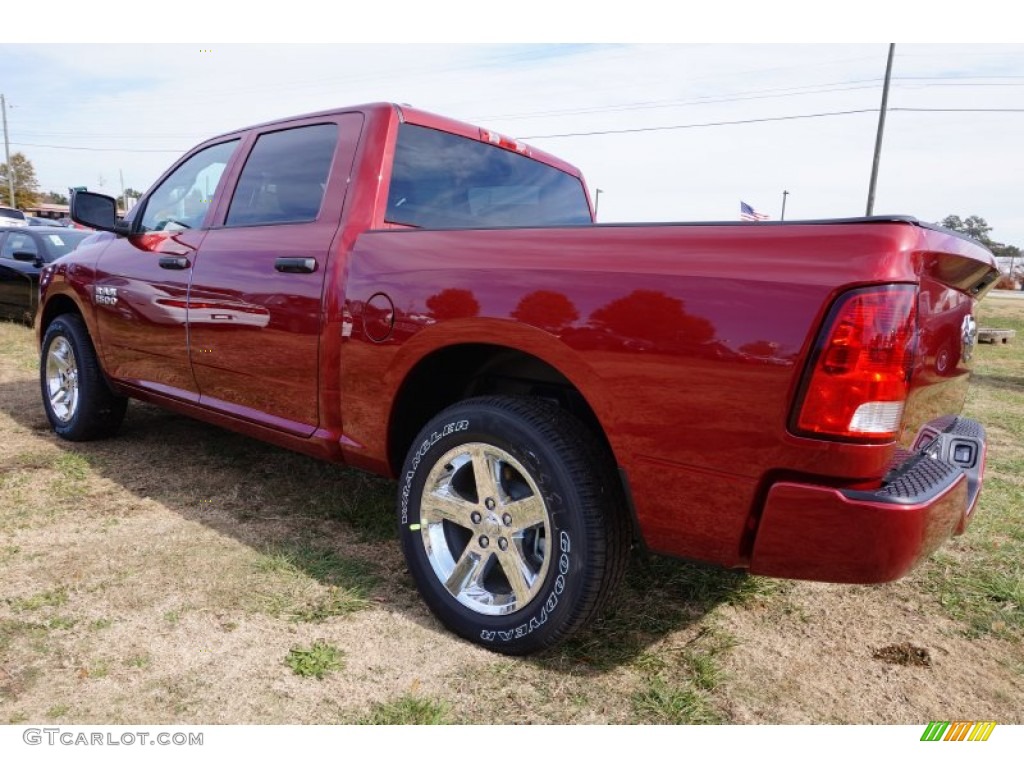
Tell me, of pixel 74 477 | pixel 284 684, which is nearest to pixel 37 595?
pixel 284 684

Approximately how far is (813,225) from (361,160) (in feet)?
5.94

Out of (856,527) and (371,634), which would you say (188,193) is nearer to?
(371,634)

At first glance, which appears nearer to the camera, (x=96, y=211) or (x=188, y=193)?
(x=188, y=193)

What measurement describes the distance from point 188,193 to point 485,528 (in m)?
2.64

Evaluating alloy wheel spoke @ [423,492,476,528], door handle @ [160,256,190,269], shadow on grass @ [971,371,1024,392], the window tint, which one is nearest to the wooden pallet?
shadow on grass @ [971,371,1024,392]

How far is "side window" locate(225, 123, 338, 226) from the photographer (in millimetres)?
3035

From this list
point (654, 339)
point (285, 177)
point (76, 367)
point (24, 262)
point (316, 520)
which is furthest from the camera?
point (24, 262)

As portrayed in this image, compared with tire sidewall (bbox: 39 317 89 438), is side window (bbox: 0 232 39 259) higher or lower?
higher

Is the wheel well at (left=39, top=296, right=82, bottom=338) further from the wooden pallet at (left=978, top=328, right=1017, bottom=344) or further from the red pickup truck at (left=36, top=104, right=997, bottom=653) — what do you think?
the wooden pallet at (left=978, top=328, right=1017, bottom=344)

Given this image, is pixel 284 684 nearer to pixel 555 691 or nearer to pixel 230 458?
pixel 555 691

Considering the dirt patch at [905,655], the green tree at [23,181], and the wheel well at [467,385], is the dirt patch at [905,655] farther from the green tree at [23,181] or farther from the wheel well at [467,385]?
the green tree at [23,181]

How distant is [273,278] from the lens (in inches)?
116

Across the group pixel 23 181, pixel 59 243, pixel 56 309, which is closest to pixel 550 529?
pixel 56 309
